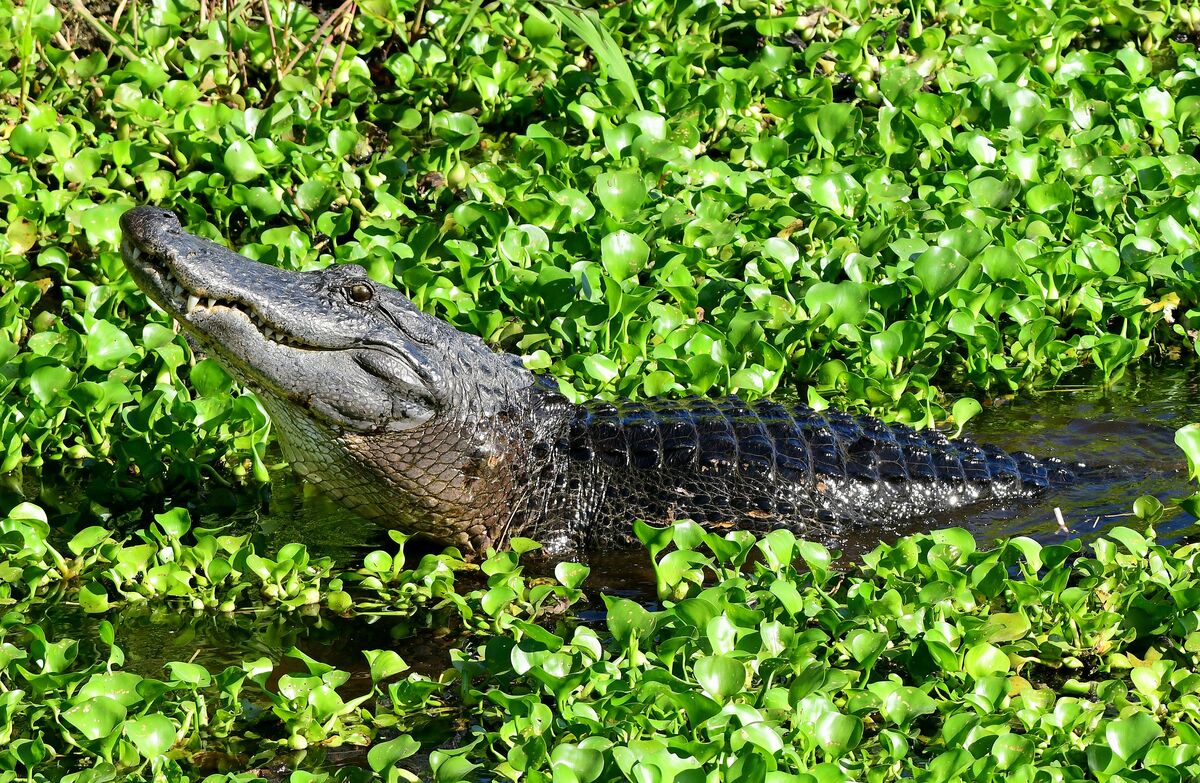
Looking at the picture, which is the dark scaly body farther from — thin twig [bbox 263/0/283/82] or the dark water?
thin twig [bbox 263/0/283/82]

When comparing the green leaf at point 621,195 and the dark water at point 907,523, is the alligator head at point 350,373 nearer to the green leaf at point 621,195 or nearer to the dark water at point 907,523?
the dark water at point 907,523

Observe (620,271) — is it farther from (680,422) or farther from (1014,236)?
(1014,236)

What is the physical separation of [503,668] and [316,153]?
3508 mm

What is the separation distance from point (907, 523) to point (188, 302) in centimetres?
242

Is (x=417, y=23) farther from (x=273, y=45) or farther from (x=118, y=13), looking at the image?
(x=118, y=13)

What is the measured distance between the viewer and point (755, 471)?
4746 mm

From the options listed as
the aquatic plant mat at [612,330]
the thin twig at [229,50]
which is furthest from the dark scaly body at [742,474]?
the thin twig at [229,50]

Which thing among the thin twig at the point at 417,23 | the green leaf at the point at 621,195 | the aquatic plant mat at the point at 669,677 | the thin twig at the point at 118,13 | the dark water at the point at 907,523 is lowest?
the dark water at the point at 907,523

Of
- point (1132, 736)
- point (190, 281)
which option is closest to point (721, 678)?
point (1132, 736)

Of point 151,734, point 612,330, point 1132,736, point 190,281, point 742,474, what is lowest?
point 742,474

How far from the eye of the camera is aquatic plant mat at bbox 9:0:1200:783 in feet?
11.1

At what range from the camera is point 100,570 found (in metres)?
4.35

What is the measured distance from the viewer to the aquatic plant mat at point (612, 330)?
338 cm

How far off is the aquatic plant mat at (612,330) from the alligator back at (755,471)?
0.69 feet
